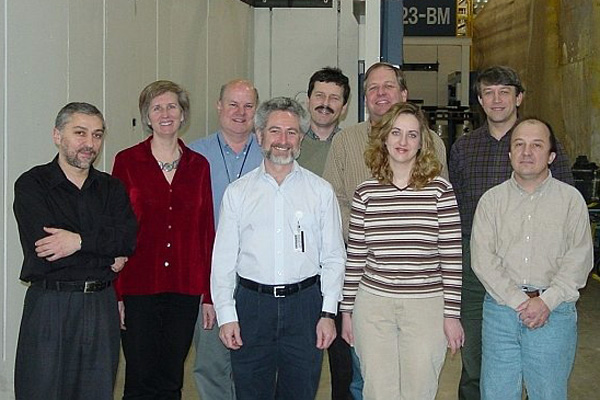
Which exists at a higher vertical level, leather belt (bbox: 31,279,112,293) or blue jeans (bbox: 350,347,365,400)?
leather belt (bbox: 31,279,112,293)

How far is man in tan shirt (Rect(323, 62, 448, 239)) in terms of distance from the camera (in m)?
3.63

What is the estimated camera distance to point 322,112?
13.3 ft

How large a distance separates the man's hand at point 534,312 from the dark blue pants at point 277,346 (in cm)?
79

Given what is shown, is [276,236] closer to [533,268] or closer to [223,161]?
[223,161]

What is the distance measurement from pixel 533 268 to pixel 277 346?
105cm

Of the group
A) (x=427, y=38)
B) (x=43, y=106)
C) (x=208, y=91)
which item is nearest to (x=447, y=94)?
(x=427, y=38)

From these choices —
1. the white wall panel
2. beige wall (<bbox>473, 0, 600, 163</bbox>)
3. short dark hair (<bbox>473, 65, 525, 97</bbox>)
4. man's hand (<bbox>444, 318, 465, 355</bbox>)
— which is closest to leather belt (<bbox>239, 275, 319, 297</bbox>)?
man's hand (<bbox>444, 318, 465, 355</bbox>)

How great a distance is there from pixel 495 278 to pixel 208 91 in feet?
16.1

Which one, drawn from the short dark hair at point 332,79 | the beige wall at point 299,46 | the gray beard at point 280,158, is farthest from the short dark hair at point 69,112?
the beige wall at point 299,46

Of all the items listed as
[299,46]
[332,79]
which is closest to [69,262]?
[332,79]

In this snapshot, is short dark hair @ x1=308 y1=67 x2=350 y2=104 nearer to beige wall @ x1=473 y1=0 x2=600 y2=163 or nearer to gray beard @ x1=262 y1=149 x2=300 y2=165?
gray beard @ x1=262 y1=149 x2=300 y2=165

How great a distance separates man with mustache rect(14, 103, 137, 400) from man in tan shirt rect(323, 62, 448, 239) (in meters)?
0.98

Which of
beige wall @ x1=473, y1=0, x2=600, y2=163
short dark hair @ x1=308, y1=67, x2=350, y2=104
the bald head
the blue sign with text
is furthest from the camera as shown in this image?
the blue sign with text

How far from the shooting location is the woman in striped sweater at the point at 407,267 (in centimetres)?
303
